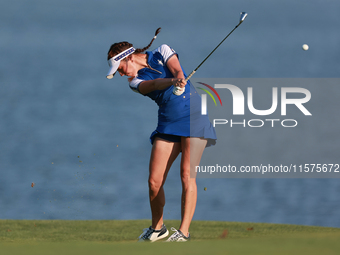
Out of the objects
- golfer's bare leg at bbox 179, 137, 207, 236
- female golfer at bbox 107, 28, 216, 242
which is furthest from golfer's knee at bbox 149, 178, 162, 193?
golfer's bare leg at bbox 179, 137, 207, 236

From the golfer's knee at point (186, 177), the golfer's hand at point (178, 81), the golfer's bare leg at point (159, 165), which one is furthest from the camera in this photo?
the golfer's bare leg at point (159, 165)

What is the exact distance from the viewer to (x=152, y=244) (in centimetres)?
215

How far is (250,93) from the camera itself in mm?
4766

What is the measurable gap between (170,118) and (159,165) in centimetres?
34

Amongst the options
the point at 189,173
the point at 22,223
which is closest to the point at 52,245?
the point at 189,173

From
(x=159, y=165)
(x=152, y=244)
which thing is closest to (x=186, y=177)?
(x=159, y=165)

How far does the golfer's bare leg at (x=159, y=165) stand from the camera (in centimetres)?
352

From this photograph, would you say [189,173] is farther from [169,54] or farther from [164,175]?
[169,54]

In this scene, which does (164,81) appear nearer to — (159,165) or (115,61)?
(115,61)

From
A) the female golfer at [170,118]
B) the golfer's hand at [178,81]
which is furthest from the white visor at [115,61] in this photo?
the golfer's hand at [178,81]

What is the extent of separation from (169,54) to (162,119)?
457 millimetres

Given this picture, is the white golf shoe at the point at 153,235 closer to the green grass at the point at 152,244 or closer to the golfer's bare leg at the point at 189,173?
the green grass at the point at 152,244

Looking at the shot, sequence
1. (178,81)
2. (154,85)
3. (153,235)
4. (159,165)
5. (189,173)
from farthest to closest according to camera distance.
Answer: (153,235)
(159,165)
(189,173)
(154,85)
(178,81)

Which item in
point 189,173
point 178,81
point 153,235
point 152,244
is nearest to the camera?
point 152,244
